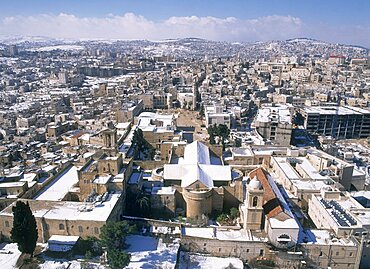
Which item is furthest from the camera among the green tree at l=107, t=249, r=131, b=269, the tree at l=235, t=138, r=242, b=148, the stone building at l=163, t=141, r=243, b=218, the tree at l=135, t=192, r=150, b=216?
the tree at l=235, t=138, r=242, b=148

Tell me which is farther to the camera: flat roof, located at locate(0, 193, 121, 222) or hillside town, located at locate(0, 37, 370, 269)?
flat roof, located at locate(0, 193, 121, 222)

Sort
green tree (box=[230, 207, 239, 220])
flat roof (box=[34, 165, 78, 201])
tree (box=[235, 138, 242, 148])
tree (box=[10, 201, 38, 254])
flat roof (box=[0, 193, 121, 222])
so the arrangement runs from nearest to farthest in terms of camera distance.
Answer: tree (box=[10, 201, 38, 254]), flat roof (box=[0, 193, 121, 222]), flat roof (box=[34, 165, 78, 201]), green tree (box=[230, 207, 239, 220]), tree (box=[235, 138, 242, 148])

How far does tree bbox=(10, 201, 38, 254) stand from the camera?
92.2ft

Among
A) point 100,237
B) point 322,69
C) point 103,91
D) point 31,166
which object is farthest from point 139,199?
point 322,69

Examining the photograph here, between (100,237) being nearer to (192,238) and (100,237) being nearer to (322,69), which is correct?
(192,238)

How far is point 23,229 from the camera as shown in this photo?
92.5 ft

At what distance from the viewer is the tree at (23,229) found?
92.2 feet

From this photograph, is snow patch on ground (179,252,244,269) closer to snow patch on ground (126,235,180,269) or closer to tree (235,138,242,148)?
snow patch on ground (126,235,180,269)

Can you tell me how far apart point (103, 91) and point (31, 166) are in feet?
242

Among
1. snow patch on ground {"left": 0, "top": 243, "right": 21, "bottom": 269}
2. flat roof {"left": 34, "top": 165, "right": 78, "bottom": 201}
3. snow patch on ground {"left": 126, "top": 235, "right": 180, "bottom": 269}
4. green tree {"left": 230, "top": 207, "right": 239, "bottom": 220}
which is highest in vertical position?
flat roof {"left": 34, "top": 165, "right": 78, "bottom": 201}

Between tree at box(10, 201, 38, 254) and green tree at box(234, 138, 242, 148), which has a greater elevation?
A: tree at box(10, 201, 38, 254)

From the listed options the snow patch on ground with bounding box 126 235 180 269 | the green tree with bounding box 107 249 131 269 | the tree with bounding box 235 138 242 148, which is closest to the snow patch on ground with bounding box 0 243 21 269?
the green tree with bounding box 107 249 131 269

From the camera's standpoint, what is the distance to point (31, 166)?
165 feet

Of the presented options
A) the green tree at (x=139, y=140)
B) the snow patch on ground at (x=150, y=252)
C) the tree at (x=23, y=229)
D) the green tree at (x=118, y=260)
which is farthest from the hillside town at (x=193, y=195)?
the green tree at (x=118, y=260)
